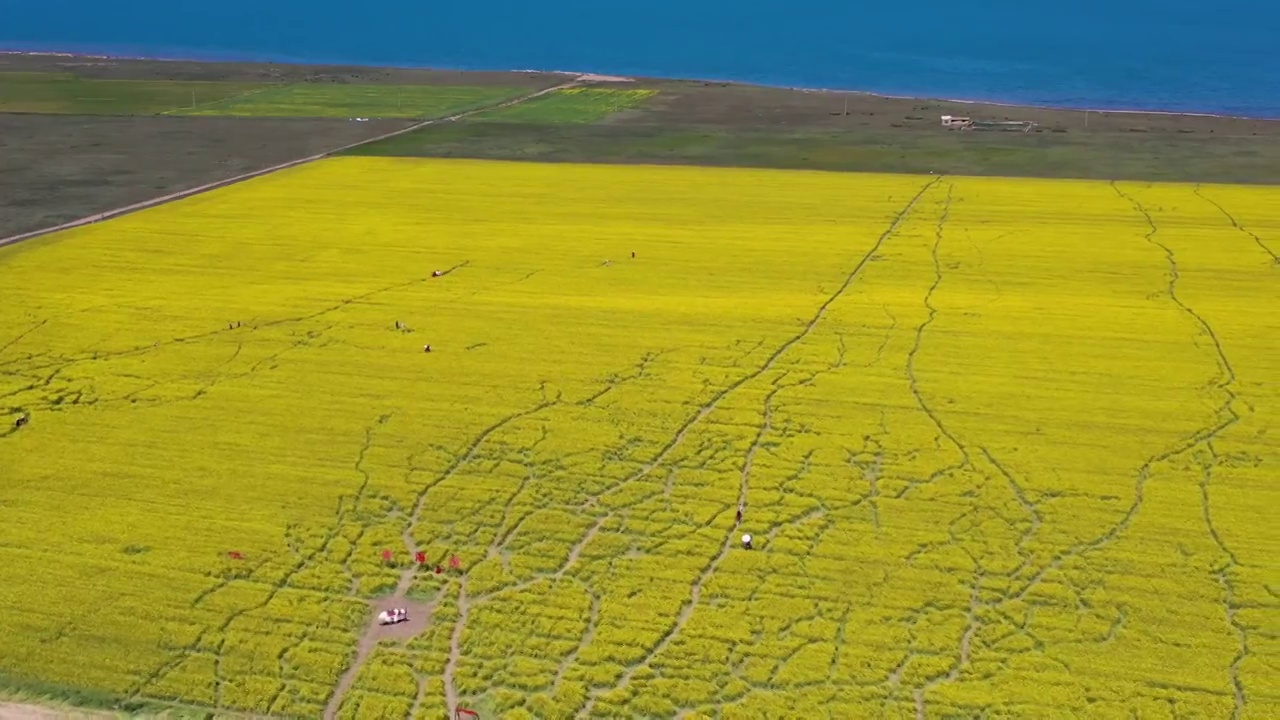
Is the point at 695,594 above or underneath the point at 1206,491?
above

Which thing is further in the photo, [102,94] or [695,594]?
[102,94]

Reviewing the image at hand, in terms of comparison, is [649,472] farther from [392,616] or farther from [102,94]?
[102,94]

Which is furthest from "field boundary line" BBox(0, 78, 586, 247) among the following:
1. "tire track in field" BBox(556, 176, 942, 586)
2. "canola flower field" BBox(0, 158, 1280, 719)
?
"tire track in field" BBox(556, 176, 942, 586)

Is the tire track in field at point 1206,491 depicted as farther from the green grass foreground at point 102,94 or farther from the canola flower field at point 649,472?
the green grass foreground at point 102,94

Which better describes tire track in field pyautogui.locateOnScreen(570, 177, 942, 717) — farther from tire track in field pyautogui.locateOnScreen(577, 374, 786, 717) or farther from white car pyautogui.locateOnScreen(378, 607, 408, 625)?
white car pyautogui.locateOnScreen(378, 607, 408, 625)

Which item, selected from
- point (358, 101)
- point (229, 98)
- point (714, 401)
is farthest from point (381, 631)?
point (229, 98)

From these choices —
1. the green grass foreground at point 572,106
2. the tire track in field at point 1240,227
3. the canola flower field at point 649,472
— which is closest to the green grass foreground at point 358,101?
the green grass foreground at point 572,106

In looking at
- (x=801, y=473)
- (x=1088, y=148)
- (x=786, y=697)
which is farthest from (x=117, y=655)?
(x=1088, y=148)
